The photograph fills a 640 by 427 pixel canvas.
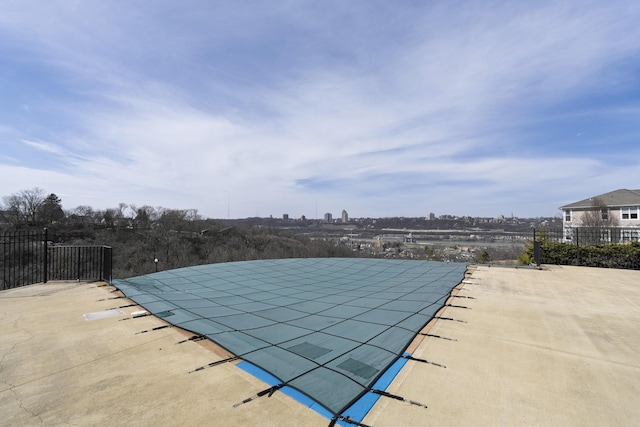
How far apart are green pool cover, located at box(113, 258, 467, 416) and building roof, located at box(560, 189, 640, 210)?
70.6 ft

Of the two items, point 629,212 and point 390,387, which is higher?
point 629,212

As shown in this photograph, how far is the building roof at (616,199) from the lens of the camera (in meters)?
20.9

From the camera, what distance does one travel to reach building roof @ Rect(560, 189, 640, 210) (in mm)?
20930

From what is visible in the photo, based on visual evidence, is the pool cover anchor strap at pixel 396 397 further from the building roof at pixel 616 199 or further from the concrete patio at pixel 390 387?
the building roof at pixel 616 199

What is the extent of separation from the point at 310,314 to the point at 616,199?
2883 centimetres

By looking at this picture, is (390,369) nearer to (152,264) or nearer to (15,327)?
(15,327)

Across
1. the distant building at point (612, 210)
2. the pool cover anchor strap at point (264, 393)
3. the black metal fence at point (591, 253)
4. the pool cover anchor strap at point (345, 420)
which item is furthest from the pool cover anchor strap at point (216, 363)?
the distant building at point (612, 210)

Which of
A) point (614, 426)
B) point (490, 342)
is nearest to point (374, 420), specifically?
point (614, 426)

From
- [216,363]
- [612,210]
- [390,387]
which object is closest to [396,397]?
[390,387]

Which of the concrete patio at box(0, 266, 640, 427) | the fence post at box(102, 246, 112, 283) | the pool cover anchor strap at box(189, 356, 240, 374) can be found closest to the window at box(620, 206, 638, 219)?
the concrete patio at box(0, 266, 640, 427)

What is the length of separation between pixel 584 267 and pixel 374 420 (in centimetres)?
1146

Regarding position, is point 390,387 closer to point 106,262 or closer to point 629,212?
point 106,262

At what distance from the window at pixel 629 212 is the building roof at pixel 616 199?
451mm

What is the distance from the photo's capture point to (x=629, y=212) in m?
21.0
